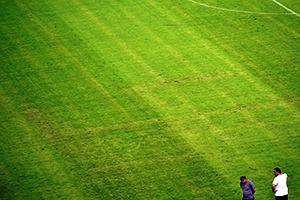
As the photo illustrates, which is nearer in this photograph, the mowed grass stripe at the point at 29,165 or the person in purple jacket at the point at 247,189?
the person in purple jacket at the point at 247,189

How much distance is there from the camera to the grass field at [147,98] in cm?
1634

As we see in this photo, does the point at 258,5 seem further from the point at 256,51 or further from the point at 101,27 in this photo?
the point at 101,27

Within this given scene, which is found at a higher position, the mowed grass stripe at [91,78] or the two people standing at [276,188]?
the two people standing at [276,188]

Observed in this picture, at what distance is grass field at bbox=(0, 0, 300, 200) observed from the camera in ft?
53.6

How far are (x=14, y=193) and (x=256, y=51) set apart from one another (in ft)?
35.0

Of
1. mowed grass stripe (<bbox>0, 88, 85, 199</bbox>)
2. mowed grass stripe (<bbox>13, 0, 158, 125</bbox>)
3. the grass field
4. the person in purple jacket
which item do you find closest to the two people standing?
the person in purple jacket

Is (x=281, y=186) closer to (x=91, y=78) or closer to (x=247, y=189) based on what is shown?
(x=247, y=189)

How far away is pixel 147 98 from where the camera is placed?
19.8m

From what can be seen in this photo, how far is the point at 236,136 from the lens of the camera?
59.0 feet

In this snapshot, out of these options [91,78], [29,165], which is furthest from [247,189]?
[91,78]

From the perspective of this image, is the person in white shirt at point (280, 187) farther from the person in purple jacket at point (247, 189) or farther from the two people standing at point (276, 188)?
the person in purple jacket at point (247, 189)

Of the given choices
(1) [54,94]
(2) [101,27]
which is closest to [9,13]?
(2) [101,27]

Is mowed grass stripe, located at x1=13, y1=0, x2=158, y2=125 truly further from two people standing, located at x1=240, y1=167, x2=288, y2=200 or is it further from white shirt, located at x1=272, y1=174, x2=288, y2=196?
white shirt, located at x1=272, y1=174, x2=288, y2=196

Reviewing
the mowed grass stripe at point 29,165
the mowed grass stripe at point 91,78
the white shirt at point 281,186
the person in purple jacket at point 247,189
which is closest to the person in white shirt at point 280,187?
the white shirt at point 281,186
